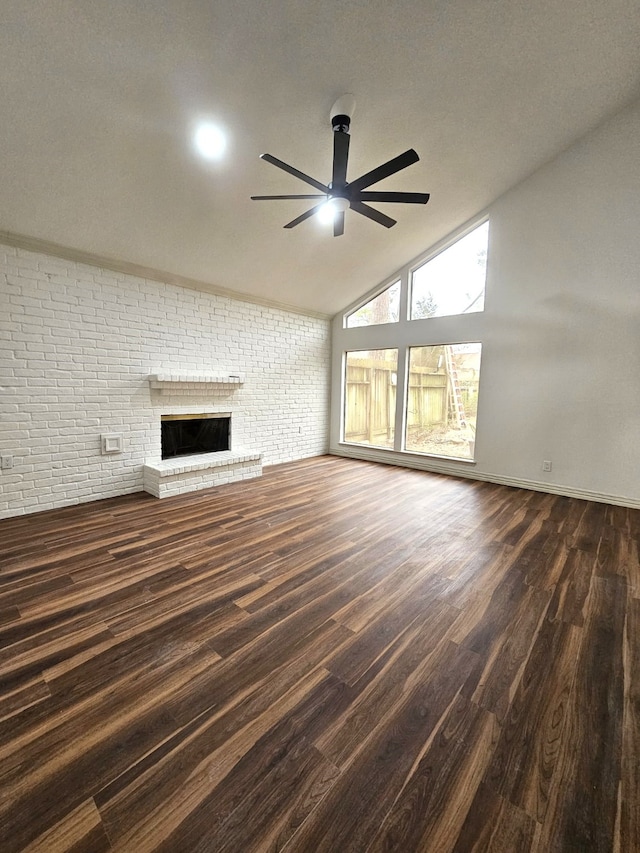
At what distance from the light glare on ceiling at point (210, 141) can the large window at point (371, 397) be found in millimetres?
3398

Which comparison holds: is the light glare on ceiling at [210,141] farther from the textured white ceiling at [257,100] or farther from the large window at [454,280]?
the large window at [454,280]

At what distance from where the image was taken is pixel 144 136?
2.52m

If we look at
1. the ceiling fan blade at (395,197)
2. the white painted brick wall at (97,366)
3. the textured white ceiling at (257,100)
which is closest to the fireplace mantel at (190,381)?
the white painted brick wall at (97,366)

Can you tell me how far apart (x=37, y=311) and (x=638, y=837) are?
460cm

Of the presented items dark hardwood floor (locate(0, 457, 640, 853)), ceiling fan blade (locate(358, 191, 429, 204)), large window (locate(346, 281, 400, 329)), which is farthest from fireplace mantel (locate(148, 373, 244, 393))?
ceiling fan blade (locate(358, 191, 429, 204))

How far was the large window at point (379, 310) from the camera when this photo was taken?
5348 millimetres

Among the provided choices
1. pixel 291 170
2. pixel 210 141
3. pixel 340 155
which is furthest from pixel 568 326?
pixel 210 141

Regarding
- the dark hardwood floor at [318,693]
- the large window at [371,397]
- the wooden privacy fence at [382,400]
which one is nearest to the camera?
the dark hardwood floor at [318,693]

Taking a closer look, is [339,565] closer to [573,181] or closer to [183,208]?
[183,208]

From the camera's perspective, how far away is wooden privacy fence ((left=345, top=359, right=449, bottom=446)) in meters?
5.05

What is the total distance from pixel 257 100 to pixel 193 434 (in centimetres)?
336

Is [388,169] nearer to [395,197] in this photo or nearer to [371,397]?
[395,197]

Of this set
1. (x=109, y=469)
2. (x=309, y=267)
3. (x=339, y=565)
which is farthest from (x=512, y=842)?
(x=309, y=267)

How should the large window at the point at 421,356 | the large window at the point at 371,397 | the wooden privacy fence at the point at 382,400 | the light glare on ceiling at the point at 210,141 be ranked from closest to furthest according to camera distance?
the light glare on ceiling at the point at 210,141 → the large window at the point at 421,356 → the wooden privacy fence at the point at 382,400 → the large window at the point at 371,397
